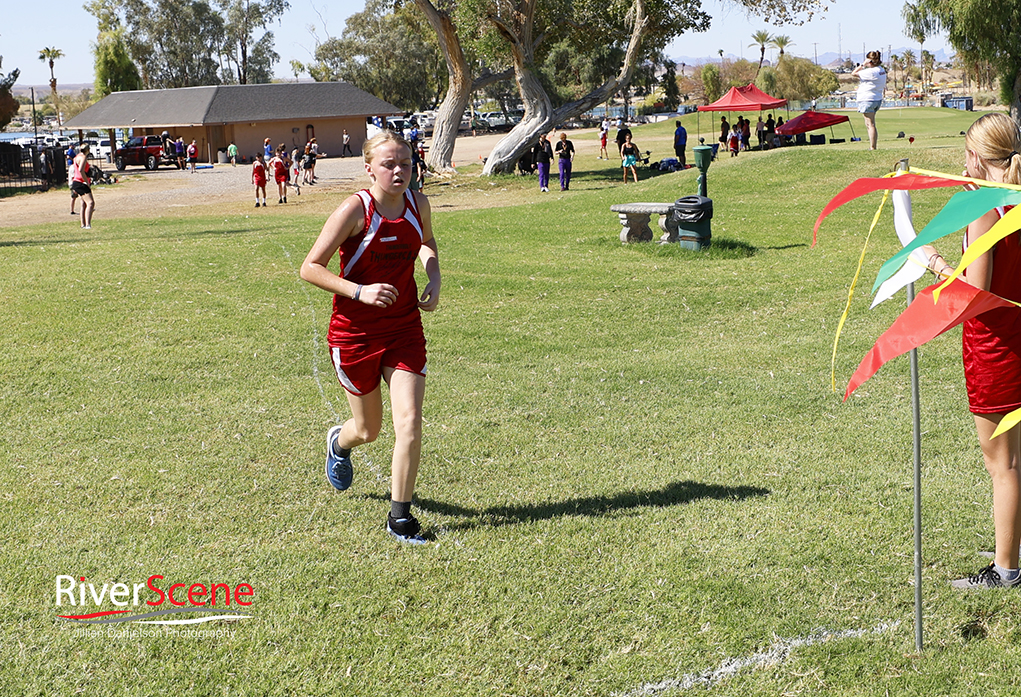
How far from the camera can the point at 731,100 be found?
35062mm

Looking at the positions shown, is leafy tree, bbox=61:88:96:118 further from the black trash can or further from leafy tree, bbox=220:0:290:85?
the black trash can

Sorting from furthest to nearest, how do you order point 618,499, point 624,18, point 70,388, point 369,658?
1. point 624,18
2. point 70,388
3. point 618,499
4. point 369,658

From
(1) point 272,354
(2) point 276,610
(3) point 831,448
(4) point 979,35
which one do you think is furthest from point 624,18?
(2) point 276,610

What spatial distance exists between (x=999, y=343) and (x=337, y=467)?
131 inches

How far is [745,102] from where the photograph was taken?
34656mm

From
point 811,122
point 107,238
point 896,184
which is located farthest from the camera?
point 811,122

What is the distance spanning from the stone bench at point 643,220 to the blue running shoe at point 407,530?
11129 mm

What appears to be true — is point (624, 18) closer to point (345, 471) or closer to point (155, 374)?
point (155, 374)

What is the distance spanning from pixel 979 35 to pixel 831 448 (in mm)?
28297

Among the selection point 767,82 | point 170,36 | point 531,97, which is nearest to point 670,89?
point 767,82

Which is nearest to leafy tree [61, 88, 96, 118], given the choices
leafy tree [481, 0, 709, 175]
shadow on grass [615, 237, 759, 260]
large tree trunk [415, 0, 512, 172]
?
large tree trunk [415, 0, 512, 172]

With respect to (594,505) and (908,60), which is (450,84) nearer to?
(594,505)

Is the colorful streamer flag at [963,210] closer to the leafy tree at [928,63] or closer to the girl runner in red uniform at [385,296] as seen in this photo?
the girl runner in red uniform at [385,296]

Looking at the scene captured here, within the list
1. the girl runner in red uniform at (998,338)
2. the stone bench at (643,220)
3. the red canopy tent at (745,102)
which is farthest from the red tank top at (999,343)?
the red canopy tent at (745,102)
